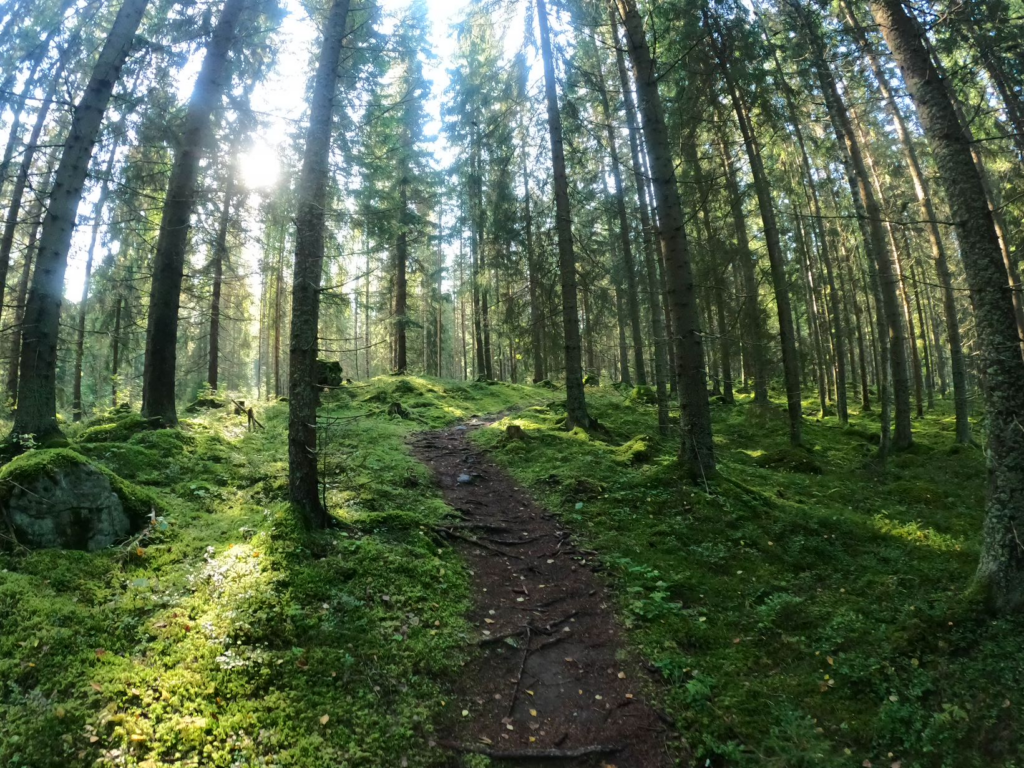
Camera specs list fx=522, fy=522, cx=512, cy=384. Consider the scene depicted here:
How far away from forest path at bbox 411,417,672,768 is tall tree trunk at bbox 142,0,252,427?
6.30 meters

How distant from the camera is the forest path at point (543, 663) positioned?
12.6 feet

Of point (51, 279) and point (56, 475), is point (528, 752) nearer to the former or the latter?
point (56, 475)

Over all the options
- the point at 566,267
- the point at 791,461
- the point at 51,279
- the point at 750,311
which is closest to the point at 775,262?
the point at 750,311

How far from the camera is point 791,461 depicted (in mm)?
11133

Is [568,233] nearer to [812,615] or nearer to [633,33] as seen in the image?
[633,33]

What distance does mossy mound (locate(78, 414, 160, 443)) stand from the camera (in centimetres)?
833

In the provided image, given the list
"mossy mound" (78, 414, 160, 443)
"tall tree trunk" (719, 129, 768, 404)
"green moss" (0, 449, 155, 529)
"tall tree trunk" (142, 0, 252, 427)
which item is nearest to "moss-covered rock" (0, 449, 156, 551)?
"green moss" (0, 449, 155, 529)

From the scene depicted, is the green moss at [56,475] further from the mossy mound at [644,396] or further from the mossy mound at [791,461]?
the mossy mound at [644,396]

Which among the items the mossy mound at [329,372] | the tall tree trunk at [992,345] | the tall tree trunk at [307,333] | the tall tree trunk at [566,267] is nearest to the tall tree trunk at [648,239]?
the tall tree trunk at [566,267]

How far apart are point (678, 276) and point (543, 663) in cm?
615

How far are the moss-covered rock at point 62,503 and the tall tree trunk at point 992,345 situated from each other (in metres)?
7.98

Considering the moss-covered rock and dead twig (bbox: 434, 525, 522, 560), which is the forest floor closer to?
dead twig (bbox: 434, 525, 522, 560)

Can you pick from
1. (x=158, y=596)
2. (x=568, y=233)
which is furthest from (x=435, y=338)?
(x=158, y=596)

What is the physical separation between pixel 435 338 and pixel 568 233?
2860 centimetres
